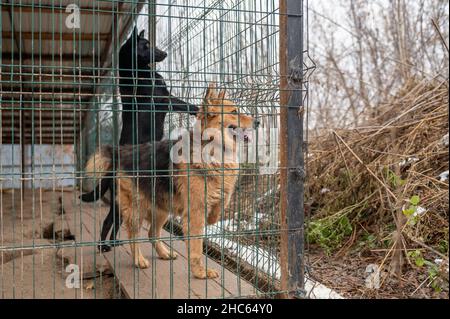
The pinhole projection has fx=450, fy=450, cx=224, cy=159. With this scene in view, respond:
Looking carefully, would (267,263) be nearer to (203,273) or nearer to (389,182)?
(203,273)

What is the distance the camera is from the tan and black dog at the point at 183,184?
12.3 ft

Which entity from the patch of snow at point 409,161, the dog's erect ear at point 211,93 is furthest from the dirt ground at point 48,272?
the patch of snow at point 409,161

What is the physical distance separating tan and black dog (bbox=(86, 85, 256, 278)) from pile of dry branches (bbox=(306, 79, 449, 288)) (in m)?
0.88

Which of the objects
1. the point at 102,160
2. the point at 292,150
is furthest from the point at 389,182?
the point at 102,160

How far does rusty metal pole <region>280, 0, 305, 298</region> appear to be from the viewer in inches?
126

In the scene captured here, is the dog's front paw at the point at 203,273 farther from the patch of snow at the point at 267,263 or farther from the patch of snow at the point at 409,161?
the patch of snow at the point at 409,161

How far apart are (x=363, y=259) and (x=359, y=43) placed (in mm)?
5163

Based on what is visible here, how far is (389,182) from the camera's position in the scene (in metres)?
4.07

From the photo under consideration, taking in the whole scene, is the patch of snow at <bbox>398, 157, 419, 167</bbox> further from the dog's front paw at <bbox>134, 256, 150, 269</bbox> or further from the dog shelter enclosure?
the dog's front paw at <bbox>134, 256, 150, 269</bbox>

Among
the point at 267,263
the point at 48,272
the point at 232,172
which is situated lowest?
the point at 48,272

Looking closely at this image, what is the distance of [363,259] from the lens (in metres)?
3.74

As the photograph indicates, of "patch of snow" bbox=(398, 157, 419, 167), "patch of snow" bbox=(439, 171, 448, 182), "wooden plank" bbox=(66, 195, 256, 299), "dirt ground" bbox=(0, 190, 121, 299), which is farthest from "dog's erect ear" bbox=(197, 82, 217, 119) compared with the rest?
"patch of snow" bbox=(439, 171, 448, 182)

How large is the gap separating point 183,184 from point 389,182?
6.08ft
